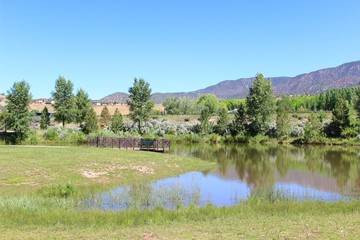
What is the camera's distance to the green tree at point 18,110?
5359cm

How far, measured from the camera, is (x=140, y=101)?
6731 cm

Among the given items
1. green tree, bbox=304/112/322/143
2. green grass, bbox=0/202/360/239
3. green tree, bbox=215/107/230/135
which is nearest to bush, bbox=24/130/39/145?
green tree, bbox=215/107/230/135

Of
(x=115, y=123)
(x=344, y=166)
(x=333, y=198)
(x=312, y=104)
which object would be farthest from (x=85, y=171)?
(x=312, y=104)

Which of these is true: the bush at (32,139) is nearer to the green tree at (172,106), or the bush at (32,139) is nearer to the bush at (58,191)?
the bush at (58,191)

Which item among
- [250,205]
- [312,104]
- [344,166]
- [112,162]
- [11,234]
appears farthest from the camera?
[312,104]

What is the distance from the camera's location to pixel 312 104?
13112 centimetres

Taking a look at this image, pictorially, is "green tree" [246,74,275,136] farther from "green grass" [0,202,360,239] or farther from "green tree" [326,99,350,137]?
"green grass" [0,202,360,239]

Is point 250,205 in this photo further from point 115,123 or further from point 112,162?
point 115,123

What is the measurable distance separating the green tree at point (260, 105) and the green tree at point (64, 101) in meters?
33.4

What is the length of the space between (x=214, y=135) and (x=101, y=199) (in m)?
56.2

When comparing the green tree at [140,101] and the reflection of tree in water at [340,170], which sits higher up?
the green tree at [140,101]

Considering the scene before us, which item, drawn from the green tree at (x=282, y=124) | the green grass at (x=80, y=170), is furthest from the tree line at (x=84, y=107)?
the green grass at (x=80, y=170)

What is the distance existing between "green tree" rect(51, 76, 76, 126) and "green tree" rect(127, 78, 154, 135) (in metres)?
10.4

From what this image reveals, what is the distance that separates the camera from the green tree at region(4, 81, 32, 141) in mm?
53594
